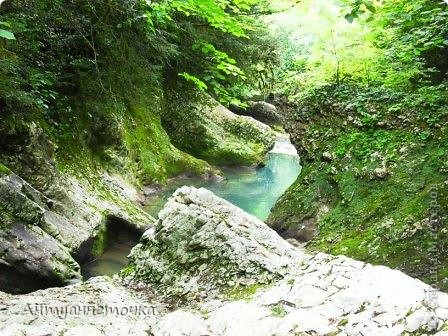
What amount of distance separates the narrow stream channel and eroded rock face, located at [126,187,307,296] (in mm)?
1674

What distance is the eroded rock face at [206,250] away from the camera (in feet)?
13.8

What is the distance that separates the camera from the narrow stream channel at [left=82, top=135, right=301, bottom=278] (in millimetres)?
6570

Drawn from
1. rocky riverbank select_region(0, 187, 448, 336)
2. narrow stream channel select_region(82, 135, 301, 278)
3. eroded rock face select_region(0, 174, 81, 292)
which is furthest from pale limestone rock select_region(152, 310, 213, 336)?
narrow stream channel select_region(82, 135, 301, 278)

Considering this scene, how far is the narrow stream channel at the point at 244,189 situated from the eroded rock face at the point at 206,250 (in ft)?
5.49

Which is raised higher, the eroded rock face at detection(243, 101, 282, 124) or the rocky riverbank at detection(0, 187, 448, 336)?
the eroded rock face at detection(243, 101, 282, 124)

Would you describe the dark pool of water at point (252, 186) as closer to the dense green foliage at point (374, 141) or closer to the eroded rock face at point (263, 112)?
the dense green foliage at point (374, 141)

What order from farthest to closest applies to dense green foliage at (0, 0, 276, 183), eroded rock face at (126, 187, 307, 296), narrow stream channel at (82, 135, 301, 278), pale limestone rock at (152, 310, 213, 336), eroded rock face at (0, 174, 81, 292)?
narrow stream channel at (82, 135, 301, 278) → dense green foliage at (0, 0, 276, 183) → eroded rock face at (0, 174, 81, 292) → eroded rock face at (126, 187, 307, 296) → pale limestone rock at (152, 310, 213, 336)

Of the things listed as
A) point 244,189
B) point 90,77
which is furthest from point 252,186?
point 90,77

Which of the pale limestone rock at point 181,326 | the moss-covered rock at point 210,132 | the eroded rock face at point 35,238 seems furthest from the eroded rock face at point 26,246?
the moss-covered rock at point 210,132

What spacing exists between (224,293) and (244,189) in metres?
8.88

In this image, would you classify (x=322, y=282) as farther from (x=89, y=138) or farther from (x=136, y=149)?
(x=136, y=149)

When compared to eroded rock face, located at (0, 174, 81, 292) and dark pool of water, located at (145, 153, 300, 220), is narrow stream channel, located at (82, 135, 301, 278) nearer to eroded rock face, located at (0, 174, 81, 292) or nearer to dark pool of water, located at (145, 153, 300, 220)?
dark pool of water, located at (145, 153, 300, 220)

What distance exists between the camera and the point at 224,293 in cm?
401

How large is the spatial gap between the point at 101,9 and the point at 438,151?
596 centimetres
